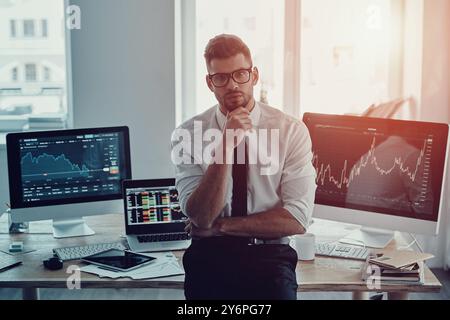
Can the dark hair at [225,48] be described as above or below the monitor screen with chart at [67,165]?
above

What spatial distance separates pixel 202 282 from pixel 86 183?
40.4 inches

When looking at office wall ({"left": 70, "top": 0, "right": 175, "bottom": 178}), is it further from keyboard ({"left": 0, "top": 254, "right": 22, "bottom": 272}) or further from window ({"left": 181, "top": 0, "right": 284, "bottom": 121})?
keyboard ({"left": 0, "top": 254, "right": 22, "bottom": 272})

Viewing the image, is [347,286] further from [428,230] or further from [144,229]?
[144,229]

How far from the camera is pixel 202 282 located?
2.29 metres

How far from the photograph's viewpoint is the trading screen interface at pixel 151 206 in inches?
117

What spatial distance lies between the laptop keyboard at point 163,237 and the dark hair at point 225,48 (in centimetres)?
84

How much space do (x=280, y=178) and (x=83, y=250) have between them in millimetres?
890

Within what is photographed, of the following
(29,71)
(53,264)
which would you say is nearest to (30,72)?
(29,71)

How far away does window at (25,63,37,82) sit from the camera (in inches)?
188

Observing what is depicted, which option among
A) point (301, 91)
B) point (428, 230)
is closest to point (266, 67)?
point (301, 91)

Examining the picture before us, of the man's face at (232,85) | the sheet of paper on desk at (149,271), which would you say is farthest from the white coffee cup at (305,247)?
the man's face at (232,85)

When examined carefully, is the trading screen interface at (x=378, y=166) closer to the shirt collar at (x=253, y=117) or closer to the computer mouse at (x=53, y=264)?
the shirt collar at (x=253, y=117)

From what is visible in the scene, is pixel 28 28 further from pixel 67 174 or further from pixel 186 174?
pixel 186 174
